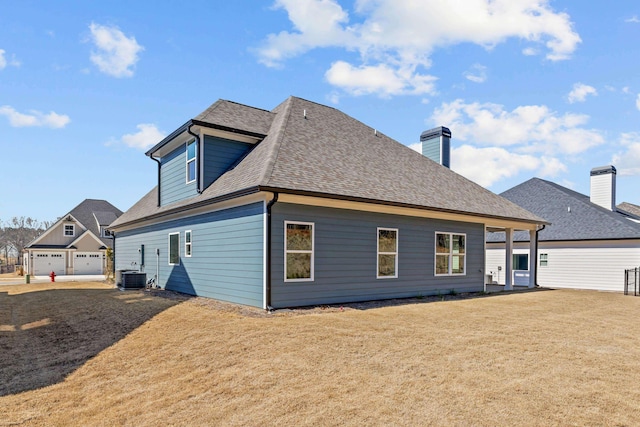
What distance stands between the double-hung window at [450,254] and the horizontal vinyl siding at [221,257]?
710cm

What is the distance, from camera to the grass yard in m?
4.35

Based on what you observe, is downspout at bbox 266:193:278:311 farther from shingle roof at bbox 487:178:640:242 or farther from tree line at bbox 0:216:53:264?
tree line at bbox 0:216:53:264

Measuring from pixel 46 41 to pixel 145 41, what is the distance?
312cm

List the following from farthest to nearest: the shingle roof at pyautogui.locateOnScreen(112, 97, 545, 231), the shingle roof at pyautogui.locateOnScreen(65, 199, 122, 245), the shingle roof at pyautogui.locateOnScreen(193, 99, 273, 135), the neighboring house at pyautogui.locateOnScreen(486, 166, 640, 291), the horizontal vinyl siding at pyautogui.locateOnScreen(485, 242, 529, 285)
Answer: the shingle roof at pyautogui.locateOnScreen(65, 199, 122, 245)
the horizontal vinyl siding at pyautogui.locateOnScreen(485, 242, 529, 285)
the neighboring house at pyautogui.locateOnScreen(486, 166, 640, 291)
the shingle roof at pyautogui.locateOnScreen(193, 99, 273, 135)
the shingle roof at pyautogui.locateOnScreen(112, 97, 545, 231)

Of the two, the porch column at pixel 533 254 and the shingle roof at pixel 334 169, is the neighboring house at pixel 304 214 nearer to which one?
the shingle roof at pixel 334 169

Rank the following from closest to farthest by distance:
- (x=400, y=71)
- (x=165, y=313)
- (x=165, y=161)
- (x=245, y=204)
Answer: (x=165, y=313) < (x=245, y=204) < (x=400, y=71) < (x=165, y=161)

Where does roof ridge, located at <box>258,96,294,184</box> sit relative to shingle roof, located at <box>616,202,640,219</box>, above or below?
above

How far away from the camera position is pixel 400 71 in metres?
14.7

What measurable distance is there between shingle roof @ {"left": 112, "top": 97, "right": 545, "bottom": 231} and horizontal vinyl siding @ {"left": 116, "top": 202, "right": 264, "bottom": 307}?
74cm

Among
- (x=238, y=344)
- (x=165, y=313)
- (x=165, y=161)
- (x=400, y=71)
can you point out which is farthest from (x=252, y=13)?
(x=238, y=344)

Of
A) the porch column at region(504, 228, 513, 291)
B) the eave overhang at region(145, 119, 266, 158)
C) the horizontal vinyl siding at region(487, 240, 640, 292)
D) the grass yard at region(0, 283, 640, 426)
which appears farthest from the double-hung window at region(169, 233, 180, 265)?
the horizontal vinyl siding at region(487, 240, 640, 292)

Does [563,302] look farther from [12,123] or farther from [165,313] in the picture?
[12,123]

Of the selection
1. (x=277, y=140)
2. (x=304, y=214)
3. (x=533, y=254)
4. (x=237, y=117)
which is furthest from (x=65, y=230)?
(x=533, y=254)

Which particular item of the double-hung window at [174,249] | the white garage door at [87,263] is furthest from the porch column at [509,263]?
the white garage door at [87,263]
